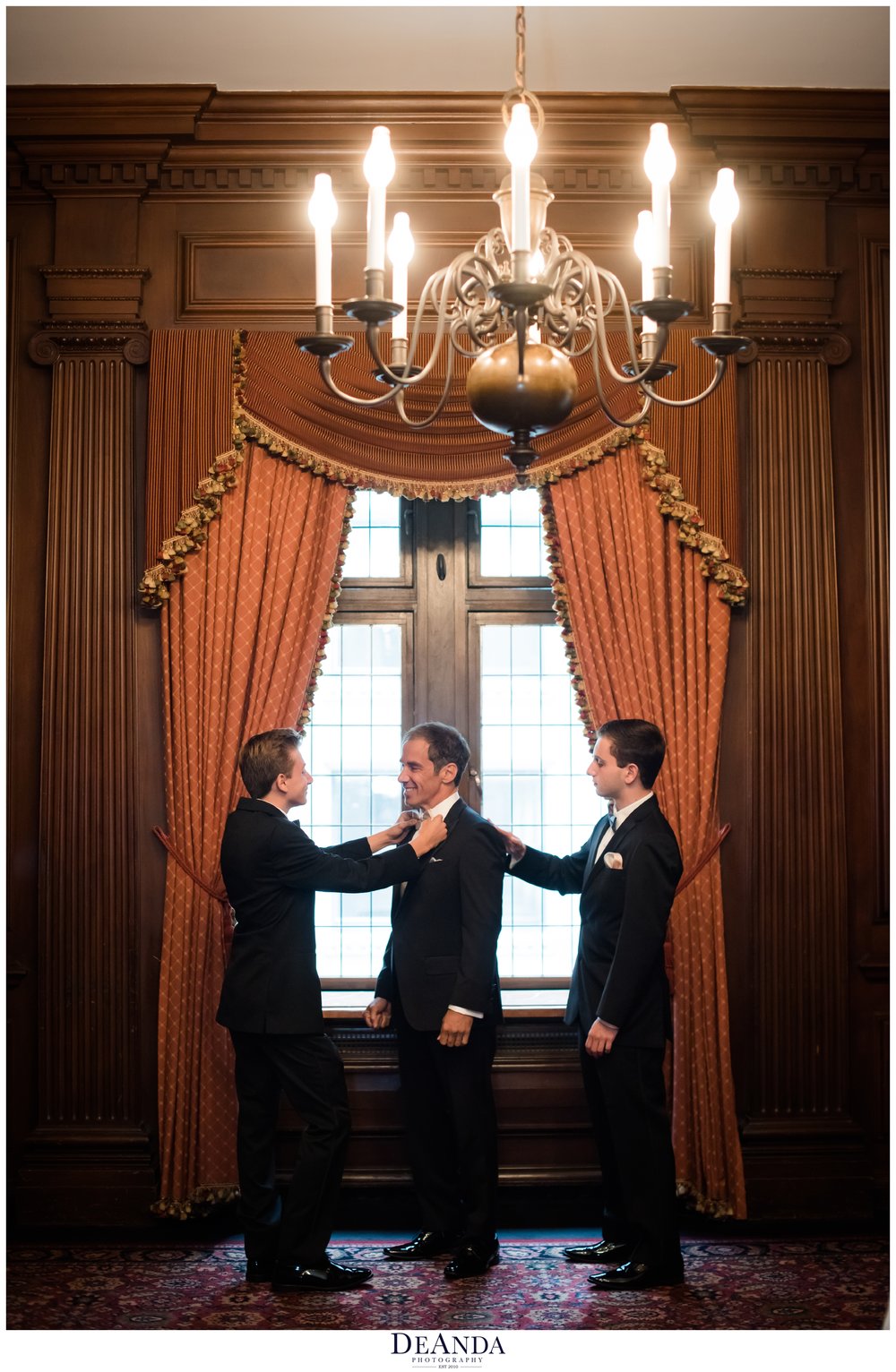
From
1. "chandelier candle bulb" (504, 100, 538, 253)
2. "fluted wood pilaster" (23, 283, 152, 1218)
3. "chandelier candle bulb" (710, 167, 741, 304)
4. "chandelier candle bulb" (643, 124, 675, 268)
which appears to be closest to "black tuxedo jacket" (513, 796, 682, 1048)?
"fluted wood pilaster" (23, 283, 152, 1218)

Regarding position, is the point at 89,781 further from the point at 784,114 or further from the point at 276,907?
the point at 784,114

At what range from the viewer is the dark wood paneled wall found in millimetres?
4531

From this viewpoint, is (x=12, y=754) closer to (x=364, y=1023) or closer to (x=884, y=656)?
(x=364, y=1023)

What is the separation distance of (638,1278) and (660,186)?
2997mm

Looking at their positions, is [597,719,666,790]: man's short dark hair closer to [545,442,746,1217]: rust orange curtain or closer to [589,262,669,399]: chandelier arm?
[545,442,746,1217]: rust orange curtain

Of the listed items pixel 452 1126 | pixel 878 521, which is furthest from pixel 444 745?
pixel 878 521

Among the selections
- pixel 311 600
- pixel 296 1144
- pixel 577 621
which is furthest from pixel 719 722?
pixel 296 1144

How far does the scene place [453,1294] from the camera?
374 centimetres

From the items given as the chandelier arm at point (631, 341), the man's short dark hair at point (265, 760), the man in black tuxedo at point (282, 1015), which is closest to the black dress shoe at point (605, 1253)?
the man in black tuxedo at point (282, 1015)

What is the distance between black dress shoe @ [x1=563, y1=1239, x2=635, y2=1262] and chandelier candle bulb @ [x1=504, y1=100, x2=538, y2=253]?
3.04 metres

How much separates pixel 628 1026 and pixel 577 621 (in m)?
1.49

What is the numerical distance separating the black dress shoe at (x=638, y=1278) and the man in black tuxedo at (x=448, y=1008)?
14.9 inches

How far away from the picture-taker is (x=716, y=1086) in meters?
4.46

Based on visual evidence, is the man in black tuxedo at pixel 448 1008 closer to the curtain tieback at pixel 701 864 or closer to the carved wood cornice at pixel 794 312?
the curtain tieback at pixel 701 864
